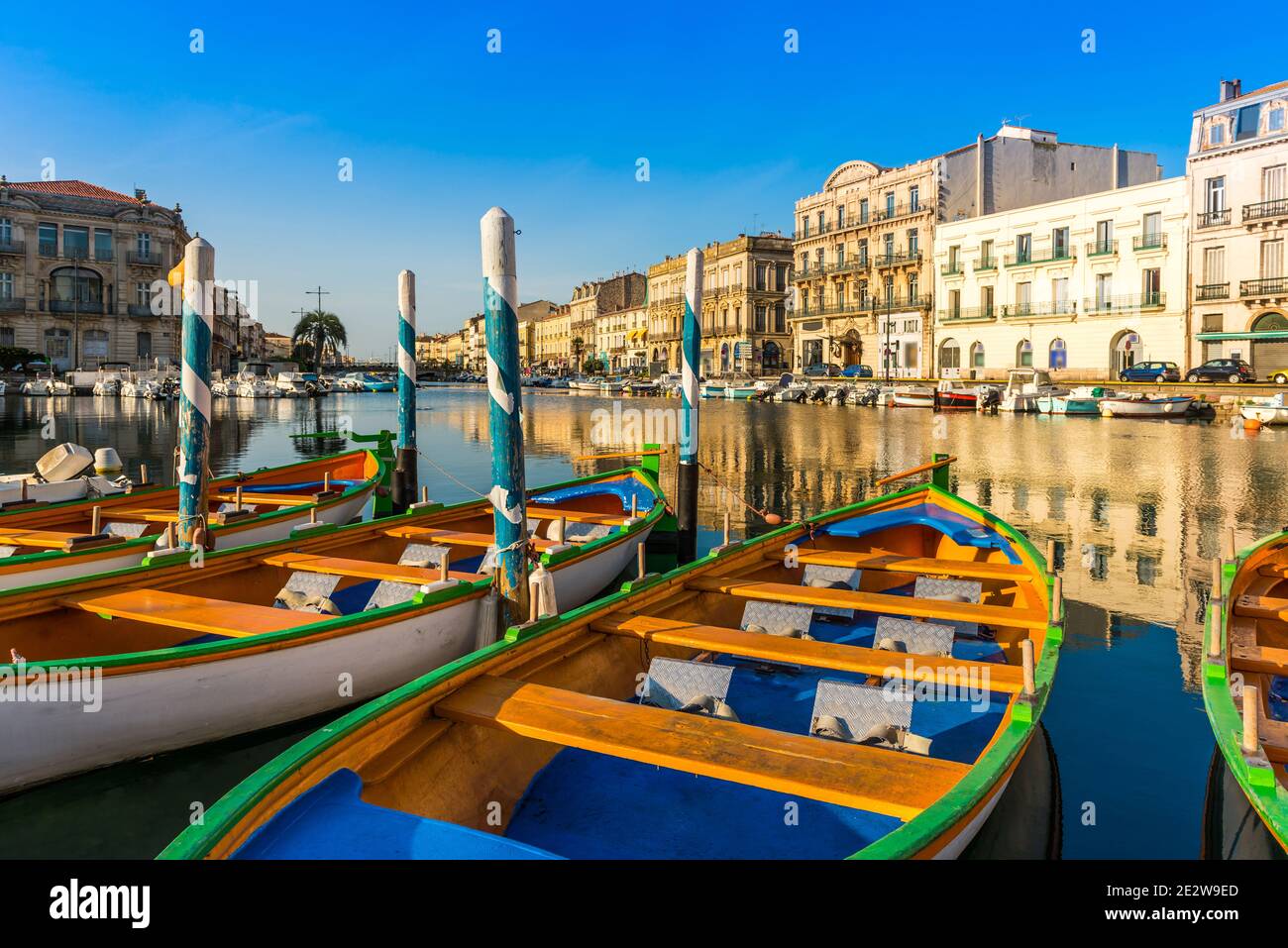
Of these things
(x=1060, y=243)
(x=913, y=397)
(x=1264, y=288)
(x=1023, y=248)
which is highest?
(x=1023, y=248)

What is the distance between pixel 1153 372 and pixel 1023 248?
12858 mm

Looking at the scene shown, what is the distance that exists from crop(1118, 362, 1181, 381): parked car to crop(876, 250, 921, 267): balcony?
18.5 m

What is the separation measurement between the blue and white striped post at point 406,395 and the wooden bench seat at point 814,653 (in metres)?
9.74

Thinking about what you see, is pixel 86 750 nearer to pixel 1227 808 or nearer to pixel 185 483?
pixel 185 483

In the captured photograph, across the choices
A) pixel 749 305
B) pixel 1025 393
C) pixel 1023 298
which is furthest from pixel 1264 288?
pixel 749 305

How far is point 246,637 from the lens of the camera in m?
5.71

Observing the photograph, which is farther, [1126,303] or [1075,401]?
[1126,303]

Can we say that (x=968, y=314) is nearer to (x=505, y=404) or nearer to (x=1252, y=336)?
(x=1252, y=336)

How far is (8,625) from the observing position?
241 inches

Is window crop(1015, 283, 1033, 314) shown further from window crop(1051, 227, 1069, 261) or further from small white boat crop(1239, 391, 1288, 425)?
small white boat crop(1239, 391, 1288, 425)

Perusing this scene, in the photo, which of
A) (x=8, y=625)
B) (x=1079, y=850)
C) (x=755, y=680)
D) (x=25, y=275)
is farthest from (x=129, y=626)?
(x=25, y=275)

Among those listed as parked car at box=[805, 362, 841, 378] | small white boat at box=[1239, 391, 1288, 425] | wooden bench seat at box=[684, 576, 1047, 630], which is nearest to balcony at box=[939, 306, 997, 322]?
parked car at box=[805, 362, 841, 378]

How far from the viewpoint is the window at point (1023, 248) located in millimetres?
51781

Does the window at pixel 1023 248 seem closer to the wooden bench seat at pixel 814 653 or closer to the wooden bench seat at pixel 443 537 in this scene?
the wooden bench seat at pixel 443 537
